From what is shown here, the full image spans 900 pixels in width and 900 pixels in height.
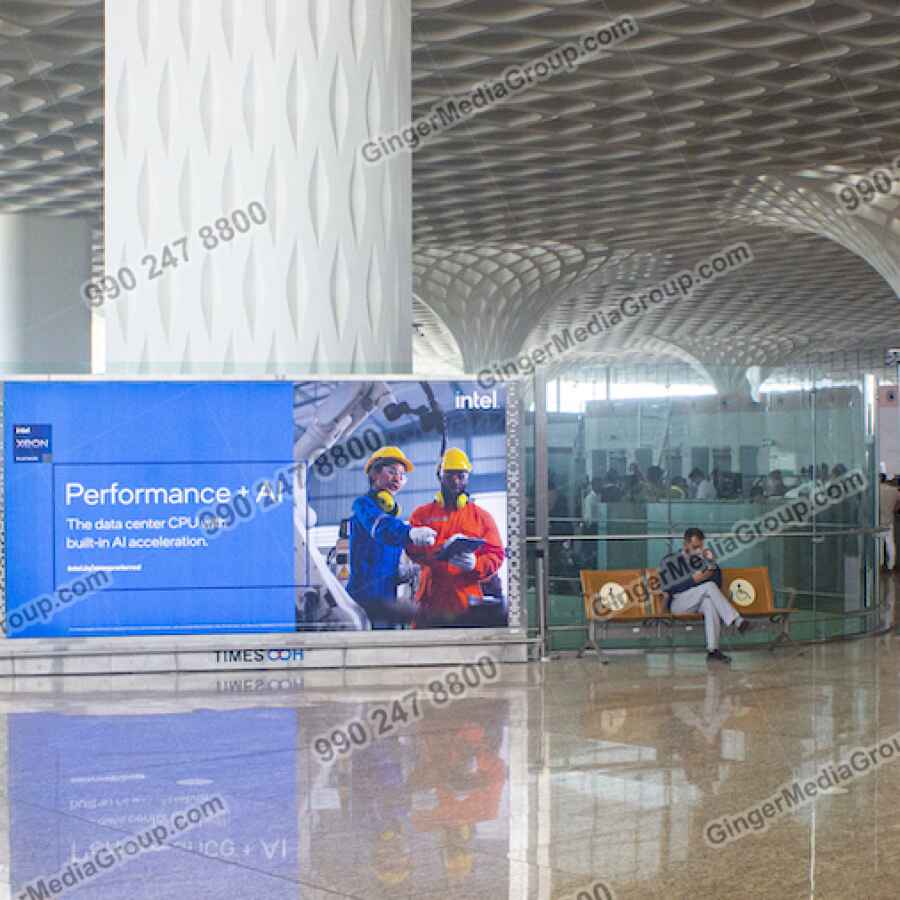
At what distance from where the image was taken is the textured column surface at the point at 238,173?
12.6 m

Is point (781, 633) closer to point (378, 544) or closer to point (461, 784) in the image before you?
point (378, 544)

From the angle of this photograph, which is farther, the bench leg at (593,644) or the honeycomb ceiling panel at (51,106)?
the honeycomb ceiling panel at (51,106)

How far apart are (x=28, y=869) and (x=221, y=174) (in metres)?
7.56

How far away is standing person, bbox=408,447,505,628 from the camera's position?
11953 mm

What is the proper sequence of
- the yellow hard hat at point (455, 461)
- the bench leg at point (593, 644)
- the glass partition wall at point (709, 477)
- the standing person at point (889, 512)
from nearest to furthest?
the yellow hard hat at point (455, 461)
the bench leg at point (593, 644)
the glass partition wall at point (709, 477)
the standing person at point (889, 512)

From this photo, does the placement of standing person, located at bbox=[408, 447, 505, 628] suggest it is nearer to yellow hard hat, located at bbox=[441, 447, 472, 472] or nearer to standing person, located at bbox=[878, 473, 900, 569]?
yellow hard hat, located at bbox=[441, 447, 472, 472]

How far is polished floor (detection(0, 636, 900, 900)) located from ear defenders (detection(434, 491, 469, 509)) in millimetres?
1246

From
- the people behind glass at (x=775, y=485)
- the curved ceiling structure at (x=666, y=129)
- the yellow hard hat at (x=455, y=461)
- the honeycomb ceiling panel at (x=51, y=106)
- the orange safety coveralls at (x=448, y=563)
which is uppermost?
the honeycomb ceiling panel at (x=51, y=106)

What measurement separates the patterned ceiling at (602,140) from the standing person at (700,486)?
998 mm

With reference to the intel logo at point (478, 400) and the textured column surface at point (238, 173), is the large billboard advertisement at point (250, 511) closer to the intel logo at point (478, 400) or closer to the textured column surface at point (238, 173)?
the intel logo at point (478, 400)

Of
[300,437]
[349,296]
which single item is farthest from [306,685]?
[349,296]

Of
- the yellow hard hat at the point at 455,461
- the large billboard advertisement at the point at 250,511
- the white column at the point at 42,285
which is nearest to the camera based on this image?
the large billboard advertisement at the point at 250,511

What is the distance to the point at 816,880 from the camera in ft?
19.1

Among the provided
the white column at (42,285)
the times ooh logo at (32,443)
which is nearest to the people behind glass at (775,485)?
the times ooh logo at (32,443)
